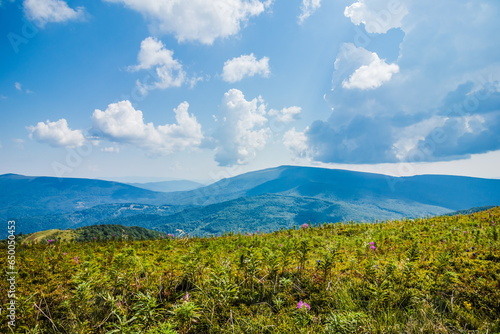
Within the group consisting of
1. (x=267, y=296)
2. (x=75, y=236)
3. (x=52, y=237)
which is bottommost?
(x=75, y=236)

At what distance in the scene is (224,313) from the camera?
4.43 metres

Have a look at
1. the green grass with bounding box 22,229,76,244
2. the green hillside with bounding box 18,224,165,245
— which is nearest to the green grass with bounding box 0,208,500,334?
the green hillside with bounding box 18,224,165,245

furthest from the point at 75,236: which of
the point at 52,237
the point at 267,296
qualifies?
the point at 267,296

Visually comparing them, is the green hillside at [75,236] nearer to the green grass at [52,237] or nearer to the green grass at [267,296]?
the green grass at [52,237]

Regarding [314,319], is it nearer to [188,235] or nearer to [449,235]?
[449,235]

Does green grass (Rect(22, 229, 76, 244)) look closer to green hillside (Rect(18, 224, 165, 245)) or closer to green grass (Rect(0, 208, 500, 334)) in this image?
green hillside (Rect(18, 224, 165, 245))

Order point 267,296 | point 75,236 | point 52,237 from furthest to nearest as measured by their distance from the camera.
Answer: point 75,236
point 52,237
point 267,296

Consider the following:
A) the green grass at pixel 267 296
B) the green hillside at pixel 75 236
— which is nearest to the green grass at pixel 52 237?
the green hillside at pixel 75 236

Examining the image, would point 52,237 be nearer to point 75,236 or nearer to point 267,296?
point 75,236

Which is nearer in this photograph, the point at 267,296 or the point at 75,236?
the point at 267,296

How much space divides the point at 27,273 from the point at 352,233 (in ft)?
40.9

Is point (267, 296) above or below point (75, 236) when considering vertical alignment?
above

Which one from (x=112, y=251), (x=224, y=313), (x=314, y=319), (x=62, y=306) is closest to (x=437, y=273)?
(x=314, y=319)

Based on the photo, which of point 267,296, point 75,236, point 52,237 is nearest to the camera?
point 267,296
